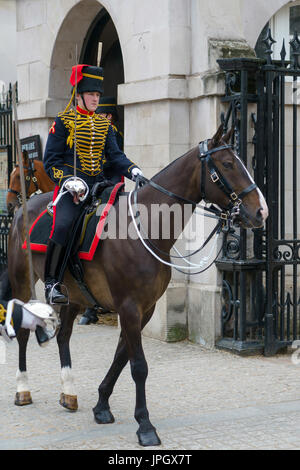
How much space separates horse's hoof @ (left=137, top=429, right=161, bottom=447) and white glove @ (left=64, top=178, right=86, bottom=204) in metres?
1.82

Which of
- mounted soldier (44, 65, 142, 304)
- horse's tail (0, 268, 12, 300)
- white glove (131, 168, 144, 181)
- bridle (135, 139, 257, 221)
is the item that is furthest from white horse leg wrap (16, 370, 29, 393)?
bridle (135, 139, 257, 221)

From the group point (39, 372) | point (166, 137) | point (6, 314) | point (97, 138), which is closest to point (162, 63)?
point (166, 137)

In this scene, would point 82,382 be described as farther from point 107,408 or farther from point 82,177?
point 82,177

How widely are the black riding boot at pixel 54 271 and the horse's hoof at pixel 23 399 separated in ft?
3.23

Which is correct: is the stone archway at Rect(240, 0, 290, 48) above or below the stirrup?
above

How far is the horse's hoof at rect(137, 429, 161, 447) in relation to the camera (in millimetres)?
5359

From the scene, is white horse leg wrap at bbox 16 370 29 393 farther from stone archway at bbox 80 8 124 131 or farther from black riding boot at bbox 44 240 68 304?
stone archway at bbox 80 8 124 131

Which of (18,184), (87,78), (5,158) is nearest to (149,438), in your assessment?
(87,78)

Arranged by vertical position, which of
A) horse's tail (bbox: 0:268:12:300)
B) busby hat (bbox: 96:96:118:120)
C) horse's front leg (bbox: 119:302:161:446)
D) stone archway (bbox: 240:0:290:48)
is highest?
stone archway (bbox: 240:0:290:48)

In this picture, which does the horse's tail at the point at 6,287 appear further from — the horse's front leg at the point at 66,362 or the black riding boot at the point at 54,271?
the black riding boot at the point at 54,271

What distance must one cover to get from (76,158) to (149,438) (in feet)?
7.56

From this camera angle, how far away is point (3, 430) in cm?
584

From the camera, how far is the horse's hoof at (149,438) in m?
5.36

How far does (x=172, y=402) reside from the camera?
6.60m
